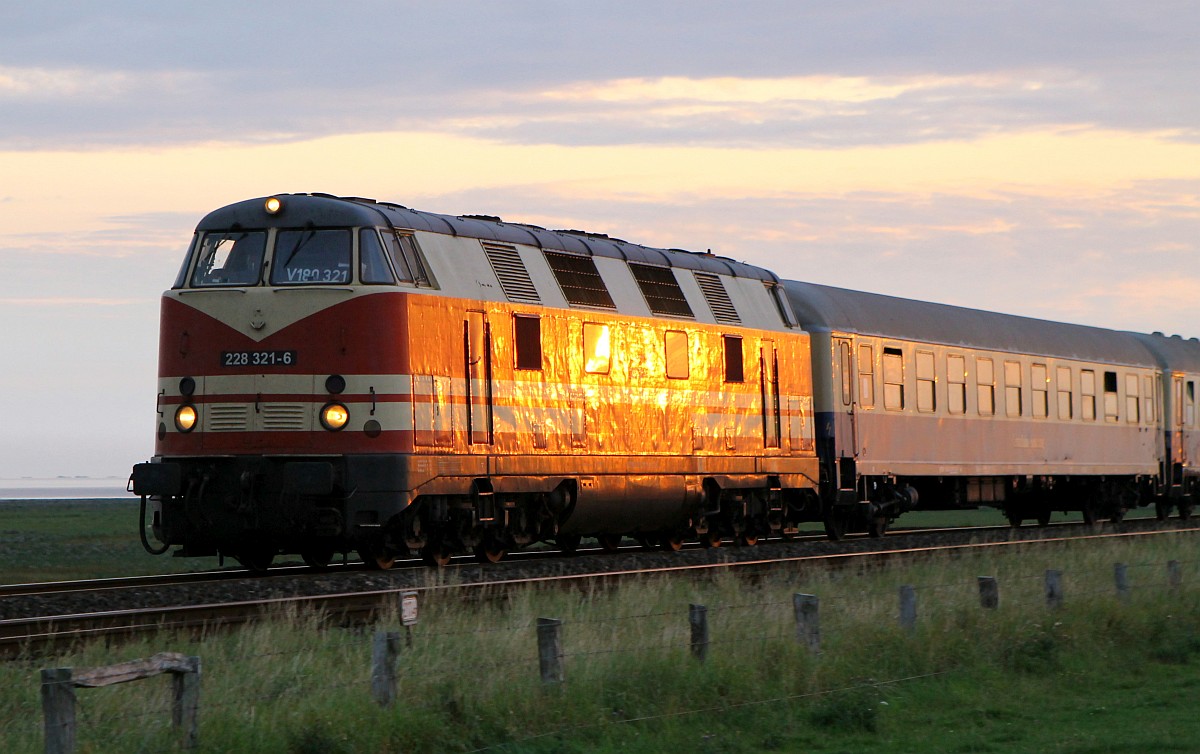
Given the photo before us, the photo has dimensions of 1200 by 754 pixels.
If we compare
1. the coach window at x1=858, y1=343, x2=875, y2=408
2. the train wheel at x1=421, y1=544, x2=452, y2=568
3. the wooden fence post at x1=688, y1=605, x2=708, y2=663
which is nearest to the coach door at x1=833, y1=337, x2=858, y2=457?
the coach window at x1=858, y1=343, x2=875, y2=408

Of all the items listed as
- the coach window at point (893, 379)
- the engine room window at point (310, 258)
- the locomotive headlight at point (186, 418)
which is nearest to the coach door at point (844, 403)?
the coach window at point (893, 379)

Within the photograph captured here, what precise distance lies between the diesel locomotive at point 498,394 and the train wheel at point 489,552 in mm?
29

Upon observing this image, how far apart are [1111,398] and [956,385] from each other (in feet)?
23.7

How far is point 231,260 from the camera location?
19750mm

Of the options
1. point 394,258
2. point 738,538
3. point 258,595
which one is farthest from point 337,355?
point 738,538

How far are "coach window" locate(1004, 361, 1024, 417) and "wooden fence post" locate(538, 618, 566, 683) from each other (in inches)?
869

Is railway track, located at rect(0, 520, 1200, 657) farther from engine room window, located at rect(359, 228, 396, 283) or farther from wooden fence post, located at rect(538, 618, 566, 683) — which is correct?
engine room window, located at rect(359, 228, 396, 283)

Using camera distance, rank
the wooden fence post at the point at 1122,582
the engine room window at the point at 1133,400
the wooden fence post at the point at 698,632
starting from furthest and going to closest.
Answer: the engine room window at the point at 1133,400 < the wooden fence post at the point at 1122,582 < the wooden fence post at the point at 698,632

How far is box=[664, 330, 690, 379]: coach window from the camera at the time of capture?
76.5 feet

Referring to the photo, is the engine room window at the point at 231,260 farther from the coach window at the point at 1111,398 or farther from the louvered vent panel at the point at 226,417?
the coach window at the point at 1111,398

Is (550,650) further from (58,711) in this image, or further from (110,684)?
(58,711)

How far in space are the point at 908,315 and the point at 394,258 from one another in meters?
13.7

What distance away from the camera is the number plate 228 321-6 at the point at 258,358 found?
1889cm

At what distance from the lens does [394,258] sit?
62.8 feet
